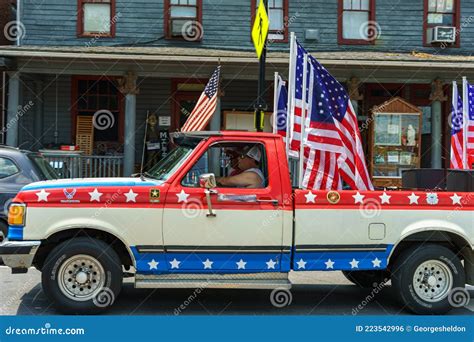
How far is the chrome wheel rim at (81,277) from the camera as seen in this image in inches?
251

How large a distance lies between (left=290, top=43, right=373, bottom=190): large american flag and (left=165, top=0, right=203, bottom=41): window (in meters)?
10.4

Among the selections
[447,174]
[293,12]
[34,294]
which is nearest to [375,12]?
[293,12]

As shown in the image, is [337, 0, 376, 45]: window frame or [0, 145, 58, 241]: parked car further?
[337, 0, 376, 45]: window frame

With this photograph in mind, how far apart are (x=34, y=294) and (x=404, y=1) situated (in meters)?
14.8

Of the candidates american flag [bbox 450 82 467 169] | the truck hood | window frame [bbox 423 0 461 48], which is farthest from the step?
window frame [bbox 423 0 461 48]

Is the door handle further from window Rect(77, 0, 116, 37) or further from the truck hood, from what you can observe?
window Rect(77, 0, 116, 37)

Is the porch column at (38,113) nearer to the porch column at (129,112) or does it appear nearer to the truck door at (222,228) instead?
the porch column at (129,112)

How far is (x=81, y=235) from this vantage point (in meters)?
6.52

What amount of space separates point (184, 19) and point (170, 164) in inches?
460

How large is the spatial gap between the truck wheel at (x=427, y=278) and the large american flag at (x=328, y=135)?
1.12 m

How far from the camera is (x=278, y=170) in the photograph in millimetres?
6809

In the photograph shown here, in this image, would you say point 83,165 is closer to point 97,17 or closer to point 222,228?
point 97,17

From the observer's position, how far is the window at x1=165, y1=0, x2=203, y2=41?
17703 mm

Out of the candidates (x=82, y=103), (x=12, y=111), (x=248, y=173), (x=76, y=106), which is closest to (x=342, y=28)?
(x=82, y=103)
